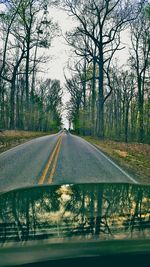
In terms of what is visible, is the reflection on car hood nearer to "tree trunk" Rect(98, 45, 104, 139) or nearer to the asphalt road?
the asphalt road

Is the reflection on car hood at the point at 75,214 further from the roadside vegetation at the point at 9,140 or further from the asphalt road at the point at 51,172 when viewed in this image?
the roadside vegetation at the point at 9,140

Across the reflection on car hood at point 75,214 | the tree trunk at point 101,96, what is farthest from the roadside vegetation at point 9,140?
the reflection on car hood at point 75,214

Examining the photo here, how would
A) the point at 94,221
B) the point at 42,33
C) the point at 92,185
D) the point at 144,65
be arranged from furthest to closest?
the point at 42,33, the point at 144,65, the point at 92,185, the point at 94,221

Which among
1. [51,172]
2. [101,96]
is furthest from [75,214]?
[101,96]

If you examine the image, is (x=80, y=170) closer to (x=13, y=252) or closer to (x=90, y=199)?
(x=90, y=199)

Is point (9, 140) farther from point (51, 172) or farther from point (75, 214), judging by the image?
point (75, 214)

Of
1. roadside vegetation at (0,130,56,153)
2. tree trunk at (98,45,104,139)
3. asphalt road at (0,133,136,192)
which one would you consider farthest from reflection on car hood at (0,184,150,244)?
tree trunk at (98,45,104,139)

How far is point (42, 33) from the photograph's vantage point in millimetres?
40281

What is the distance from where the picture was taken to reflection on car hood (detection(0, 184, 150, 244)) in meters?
2.86

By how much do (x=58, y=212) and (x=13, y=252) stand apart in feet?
4.16

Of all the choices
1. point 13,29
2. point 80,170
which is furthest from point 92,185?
point 13,29

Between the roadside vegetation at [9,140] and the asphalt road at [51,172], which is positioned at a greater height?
the roadside vegetation at [9,140]

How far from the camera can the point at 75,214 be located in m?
3.55

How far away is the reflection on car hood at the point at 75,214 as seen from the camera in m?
2.86
